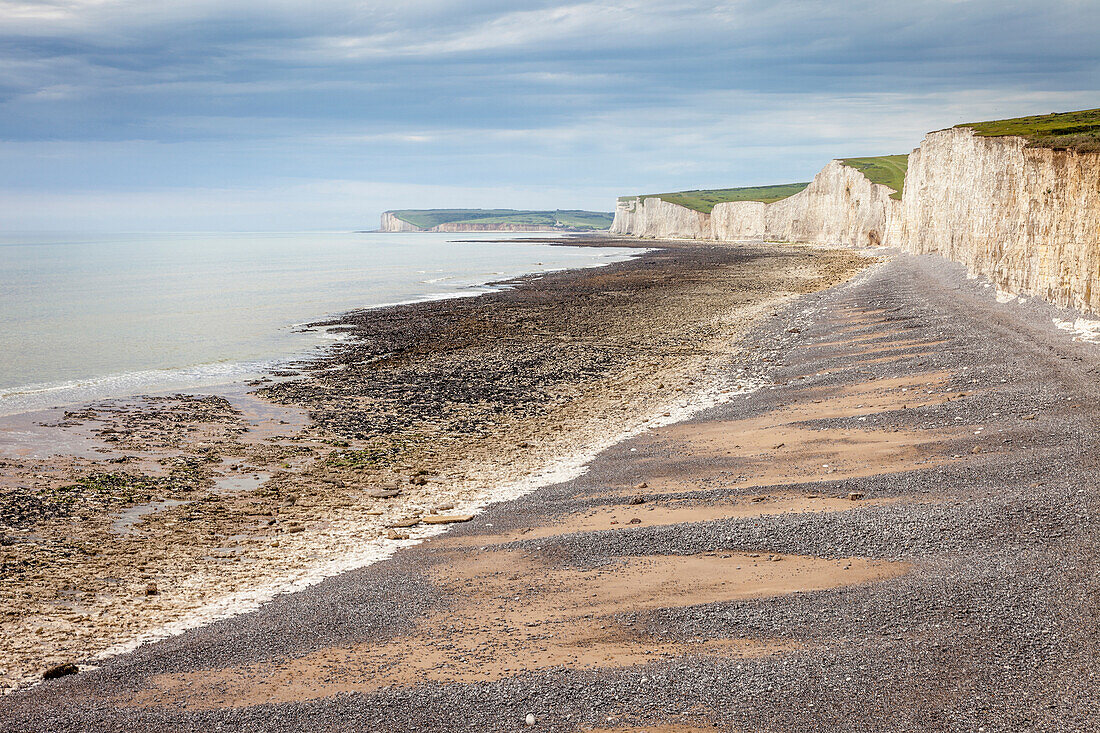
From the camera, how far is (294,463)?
51.3ft

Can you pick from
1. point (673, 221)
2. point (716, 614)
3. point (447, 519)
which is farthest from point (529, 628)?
point (673, 221)

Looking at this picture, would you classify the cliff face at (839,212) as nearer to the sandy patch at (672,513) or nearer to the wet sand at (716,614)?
the wet sand at (716,614)

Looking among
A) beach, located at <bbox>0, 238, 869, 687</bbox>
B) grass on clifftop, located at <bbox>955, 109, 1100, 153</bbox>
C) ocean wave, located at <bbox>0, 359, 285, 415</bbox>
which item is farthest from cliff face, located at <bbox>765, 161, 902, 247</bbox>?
ocean wave, located at <bbox>0, 359, 285, 415</bbox>

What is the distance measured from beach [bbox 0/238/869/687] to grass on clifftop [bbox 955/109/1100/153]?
523 inches

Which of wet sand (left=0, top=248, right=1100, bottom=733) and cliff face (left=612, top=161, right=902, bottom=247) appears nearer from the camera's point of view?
wet sand (left=0, top=248, right=1100, bottom=733)

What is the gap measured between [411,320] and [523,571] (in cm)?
3047

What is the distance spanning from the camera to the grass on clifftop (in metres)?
25.6

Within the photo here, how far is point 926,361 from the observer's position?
20031 mm

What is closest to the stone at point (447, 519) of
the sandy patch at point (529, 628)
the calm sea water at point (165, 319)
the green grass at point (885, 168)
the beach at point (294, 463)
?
the beach at point (294, 463)

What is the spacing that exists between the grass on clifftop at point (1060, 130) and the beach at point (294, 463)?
43.5ft

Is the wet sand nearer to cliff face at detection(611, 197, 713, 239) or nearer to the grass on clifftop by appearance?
the grass on clifftop

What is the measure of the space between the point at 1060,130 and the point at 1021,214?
547cm

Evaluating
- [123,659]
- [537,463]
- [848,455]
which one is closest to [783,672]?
[123,659]

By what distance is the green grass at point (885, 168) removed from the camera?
313ft
